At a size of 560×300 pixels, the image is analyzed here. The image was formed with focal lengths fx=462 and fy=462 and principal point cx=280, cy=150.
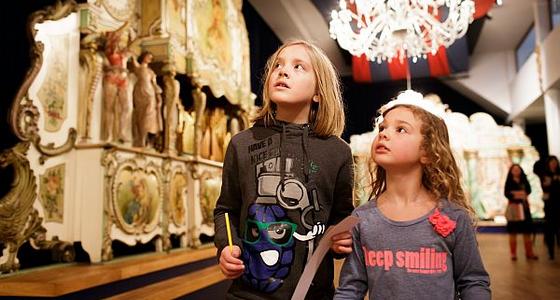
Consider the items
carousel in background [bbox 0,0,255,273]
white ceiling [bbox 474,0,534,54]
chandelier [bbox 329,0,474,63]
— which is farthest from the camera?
white ceiling [bbox 474,0,534,54]

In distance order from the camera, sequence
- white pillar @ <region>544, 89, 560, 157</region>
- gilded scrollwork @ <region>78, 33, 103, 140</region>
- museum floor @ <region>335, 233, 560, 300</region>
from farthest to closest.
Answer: white pillar @ <region>544, 89, 560, 157</region>
gilded scrollwork @ <region>78, 33, 103, 140</region>
museum floor @ <region>335, 233, 560, 300</region>

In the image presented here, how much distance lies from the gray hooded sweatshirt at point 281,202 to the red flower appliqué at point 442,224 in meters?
0.27

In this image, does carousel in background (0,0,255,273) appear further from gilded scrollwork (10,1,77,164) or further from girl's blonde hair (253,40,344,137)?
girl's blonde hair (253,40,344,137)

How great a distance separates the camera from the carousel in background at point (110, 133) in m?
3.54

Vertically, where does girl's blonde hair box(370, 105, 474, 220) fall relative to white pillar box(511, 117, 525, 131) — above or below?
below

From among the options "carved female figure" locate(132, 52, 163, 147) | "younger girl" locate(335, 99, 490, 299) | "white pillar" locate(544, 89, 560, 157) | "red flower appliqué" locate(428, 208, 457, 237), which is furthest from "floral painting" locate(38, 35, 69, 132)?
"white pillar" locate(544, 89, 560, 157)

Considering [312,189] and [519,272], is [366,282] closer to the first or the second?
[312,189]

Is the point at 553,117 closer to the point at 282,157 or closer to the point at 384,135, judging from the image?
the point at 384,135

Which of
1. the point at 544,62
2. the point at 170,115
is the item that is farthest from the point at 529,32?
the point at 170,115

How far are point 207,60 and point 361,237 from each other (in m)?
5.10

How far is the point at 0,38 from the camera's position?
327 cm

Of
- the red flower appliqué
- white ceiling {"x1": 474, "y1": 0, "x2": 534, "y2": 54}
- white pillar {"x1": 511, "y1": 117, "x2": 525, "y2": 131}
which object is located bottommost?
the red flower appliqué

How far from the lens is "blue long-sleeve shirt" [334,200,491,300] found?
1206 mm

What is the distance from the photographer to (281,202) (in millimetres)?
1316
